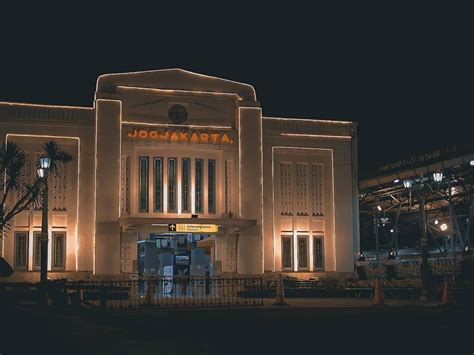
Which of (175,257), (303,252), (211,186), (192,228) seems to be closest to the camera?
(192,228)

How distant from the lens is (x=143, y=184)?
129 feet

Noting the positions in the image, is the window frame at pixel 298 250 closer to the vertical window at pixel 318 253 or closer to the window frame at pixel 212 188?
the vertical window at pixel 318 253

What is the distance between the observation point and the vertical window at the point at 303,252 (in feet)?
138

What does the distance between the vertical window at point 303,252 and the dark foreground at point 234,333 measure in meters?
19.1

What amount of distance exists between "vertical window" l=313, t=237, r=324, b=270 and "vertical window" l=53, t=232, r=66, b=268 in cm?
1477

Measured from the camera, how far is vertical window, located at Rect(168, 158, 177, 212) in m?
39.5

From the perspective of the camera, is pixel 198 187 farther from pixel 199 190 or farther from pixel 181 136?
pixel 181 136

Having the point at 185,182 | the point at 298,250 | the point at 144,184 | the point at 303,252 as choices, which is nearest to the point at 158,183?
the point at 144,184

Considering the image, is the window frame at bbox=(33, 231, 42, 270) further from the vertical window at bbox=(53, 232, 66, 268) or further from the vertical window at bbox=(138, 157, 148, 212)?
the vertical window at bbox=(138, 157, 148, 212)

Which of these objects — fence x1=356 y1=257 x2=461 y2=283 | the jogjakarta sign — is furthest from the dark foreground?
the jogjakarta sign

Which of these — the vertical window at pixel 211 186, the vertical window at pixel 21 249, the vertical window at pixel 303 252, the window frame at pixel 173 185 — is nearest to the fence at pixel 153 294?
the vertical window at pixel 211 186

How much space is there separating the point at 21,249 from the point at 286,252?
15146 millimetres

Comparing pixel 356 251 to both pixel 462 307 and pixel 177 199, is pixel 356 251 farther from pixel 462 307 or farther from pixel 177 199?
pixel 462 307

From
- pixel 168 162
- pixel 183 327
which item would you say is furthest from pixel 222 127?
pixel 183 327
